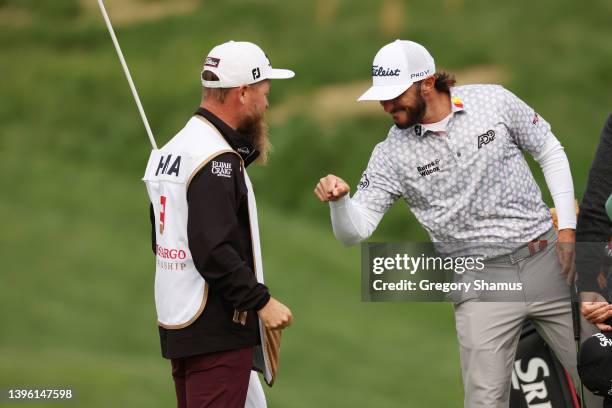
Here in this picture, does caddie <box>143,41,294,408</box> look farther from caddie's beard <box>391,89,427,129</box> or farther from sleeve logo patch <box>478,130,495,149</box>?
sleeve logo patch <box>478,130,495,149</box>

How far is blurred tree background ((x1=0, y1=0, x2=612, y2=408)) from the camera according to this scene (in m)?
15.2

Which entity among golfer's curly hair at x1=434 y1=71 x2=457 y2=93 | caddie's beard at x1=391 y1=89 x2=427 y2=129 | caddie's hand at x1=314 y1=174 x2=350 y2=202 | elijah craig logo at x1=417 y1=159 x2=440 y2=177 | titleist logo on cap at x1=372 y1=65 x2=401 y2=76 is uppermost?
titleist logo on cap at x1=372 y1=65 x2=401 y2=76

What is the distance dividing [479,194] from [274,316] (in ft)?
3.50

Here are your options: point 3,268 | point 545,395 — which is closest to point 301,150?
point 3,268

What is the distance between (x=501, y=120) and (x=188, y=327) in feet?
5.06

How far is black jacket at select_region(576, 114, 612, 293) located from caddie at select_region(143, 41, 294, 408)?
124 cm

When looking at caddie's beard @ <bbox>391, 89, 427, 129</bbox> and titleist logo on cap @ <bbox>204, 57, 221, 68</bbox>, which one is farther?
caddie's beard @ <bbox>391, 89, 427, 129</bbox>

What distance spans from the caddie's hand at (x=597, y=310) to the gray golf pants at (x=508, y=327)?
195 millimetres

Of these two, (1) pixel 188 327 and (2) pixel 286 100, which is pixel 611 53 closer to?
(2) pixel 286 100

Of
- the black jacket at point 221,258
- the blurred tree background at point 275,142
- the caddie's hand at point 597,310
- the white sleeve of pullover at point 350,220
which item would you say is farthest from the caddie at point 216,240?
the blurred tree background at point 275,142

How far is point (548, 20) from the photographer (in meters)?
22.8

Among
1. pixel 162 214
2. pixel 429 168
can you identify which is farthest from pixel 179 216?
pixel 429 168

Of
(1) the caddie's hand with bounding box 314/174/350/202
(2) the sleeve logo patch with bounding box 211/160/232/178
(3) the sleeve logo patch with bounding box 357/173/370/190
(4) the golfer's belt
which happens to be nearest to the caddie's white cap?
(2) the sleeve logo patch with bounding box 211/160/232/178

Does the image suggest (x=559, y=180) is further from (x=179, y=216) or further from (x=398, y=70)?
(x=179, y=216)
